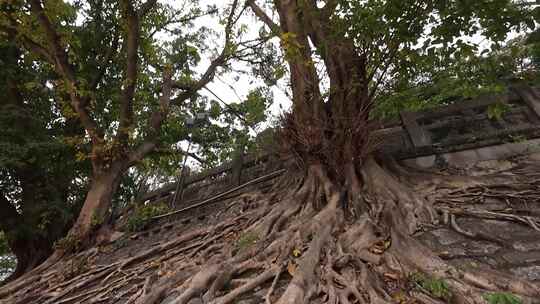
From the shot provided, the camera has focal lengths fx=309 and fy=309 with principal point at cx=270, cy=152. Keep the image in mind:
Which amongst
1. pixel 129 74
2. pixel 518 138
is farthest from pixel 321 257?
pixel 129 74

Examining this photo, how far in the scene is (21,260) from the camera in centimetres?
593

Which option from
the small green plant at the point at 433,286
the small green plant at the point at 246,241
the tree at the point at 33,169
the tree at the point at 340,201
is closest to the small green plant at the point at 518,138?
the tree at the point at 340,201

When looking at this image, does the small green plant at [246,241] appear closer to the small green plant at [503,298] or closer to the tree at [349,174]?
the tree at [349,174]

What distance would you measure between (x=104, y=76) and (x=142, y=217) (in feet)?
11.8

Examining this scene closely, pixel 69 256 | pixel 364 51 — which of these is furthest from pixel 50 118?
pixel 364 51

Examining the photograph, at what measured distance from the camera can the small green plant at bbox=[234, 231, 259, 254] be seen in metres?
2.92

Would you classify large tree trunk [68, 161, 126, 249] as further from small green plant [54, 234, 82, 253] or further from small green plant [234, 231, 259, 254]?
small green plant [234, 231, 259, 254]

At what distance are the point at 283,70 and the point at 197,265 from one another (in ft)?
9.23

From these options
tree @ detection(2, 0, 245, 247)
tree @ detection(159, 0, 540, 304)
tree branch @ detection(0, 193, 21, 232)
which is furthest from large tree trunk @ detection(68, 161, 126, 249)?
tree @ detection(159, 0, 540, 304)

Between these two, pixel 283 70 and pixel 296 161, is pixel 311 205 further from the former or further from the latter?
pixel 283 70

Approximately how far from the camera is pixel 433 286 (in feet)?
6.16

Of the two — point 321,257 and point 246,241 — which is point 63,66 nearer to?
point 246,241

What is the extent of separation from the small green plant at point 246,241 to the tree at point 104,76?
10.0 ft

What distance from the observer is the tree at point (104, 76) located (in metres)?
4.90
